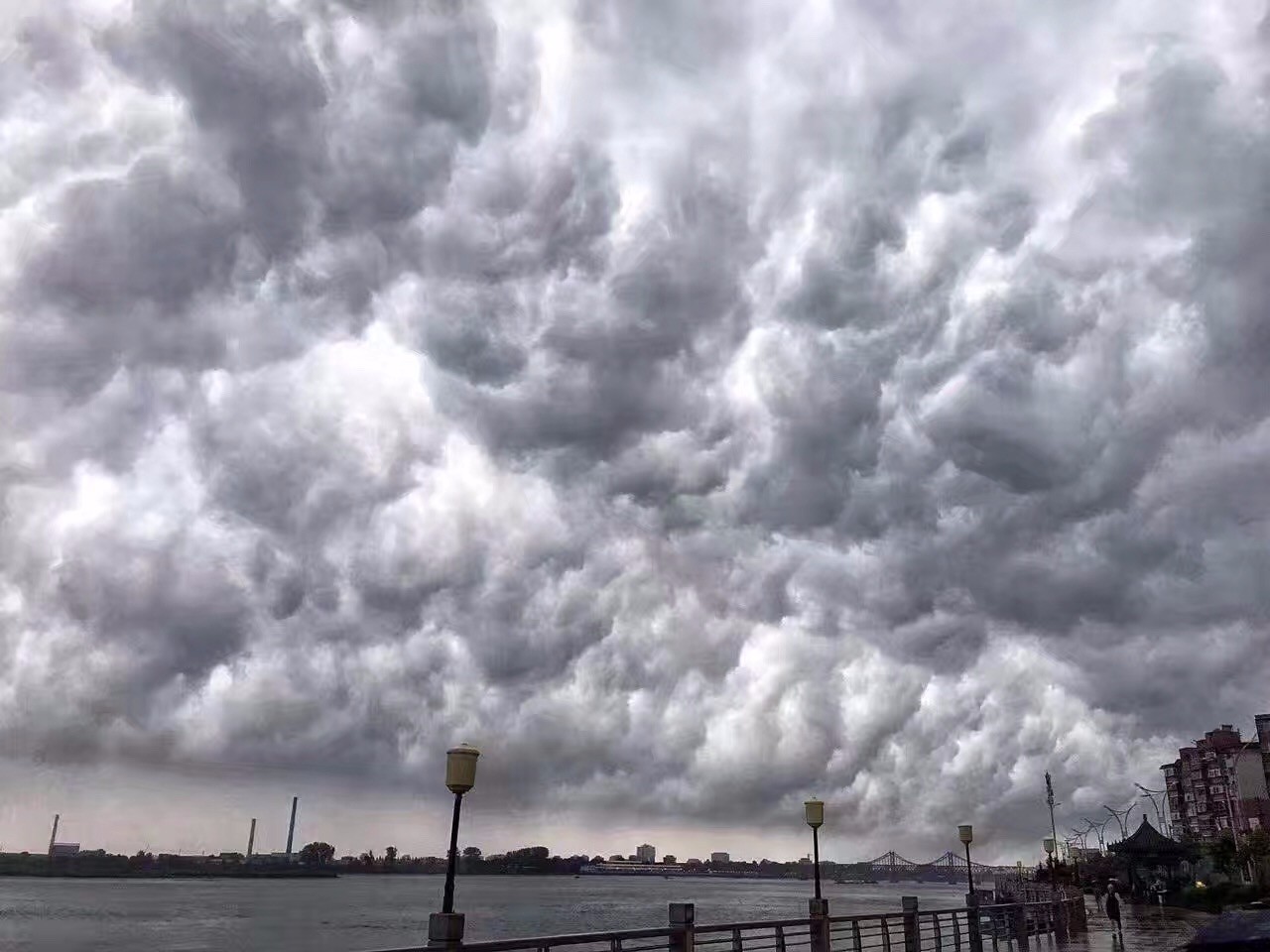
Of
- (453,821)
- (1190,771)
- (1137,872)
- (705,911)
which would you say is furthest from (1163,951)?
(1190,771)

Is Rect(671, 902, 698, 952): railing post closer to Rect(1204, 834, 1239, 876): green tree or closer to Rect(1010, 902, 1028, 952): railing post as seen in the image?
Rect(1010, 902, 1028, 952): railing post

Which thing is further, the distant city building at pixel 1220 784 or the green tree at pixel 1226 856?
the distant city building at pixel 1220 784

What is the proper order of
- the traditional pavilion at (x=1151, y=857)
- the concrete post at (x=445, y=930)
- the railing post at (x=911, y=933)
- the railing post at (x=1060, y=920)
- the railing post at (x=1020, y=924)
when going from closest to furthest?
the concrete post at (x=445, y=930), the railing post at (x=911, y=933), the railing post at (x=1020, y=924), the railing post at (x=1060, y=920), the traditional pavilion at (x=1151, y=857)

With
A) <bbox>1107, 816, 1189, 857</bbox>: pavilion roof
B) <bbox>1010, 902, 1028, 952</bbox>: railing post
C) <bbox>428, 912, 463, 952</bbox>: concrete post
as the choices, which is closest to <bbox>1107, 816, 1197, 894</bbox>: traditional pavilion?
<bbox>1107, 816, 1189, 857</bbox>: pavilion roof

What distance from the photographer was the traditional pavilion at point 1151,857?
235ft

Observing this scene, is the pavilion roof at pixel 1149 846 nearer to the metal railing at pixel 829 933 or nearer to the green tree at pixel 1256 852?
the green tree at pixel 1256 852

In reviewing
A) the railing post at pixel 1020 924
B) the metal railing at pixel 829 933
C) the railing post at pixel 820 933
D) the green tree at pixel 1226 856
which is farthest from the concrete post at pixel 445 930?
the green tree at pixel 1226 856

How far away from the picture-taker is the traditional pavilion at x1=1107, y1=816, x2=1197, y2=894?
7150cm

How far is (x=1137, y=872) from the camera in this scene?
73.3 m

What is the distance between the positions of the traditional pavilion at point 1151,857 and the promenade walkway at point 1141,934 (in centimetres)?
2557

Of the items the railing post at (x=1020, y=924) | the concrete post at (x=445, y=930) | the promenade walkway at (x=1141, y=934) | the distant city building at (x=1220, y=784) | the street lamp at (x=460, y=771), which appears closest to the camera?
the concrete post at (x=445, y=930)

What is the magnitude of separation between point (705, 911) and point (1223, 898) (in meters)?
119

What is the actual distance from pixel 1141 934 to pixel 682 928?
2603 cm

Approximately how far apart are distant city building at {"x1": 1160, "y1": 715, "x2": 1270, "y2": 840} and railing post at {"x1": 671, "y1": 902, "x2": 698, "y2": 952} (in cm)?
9931
